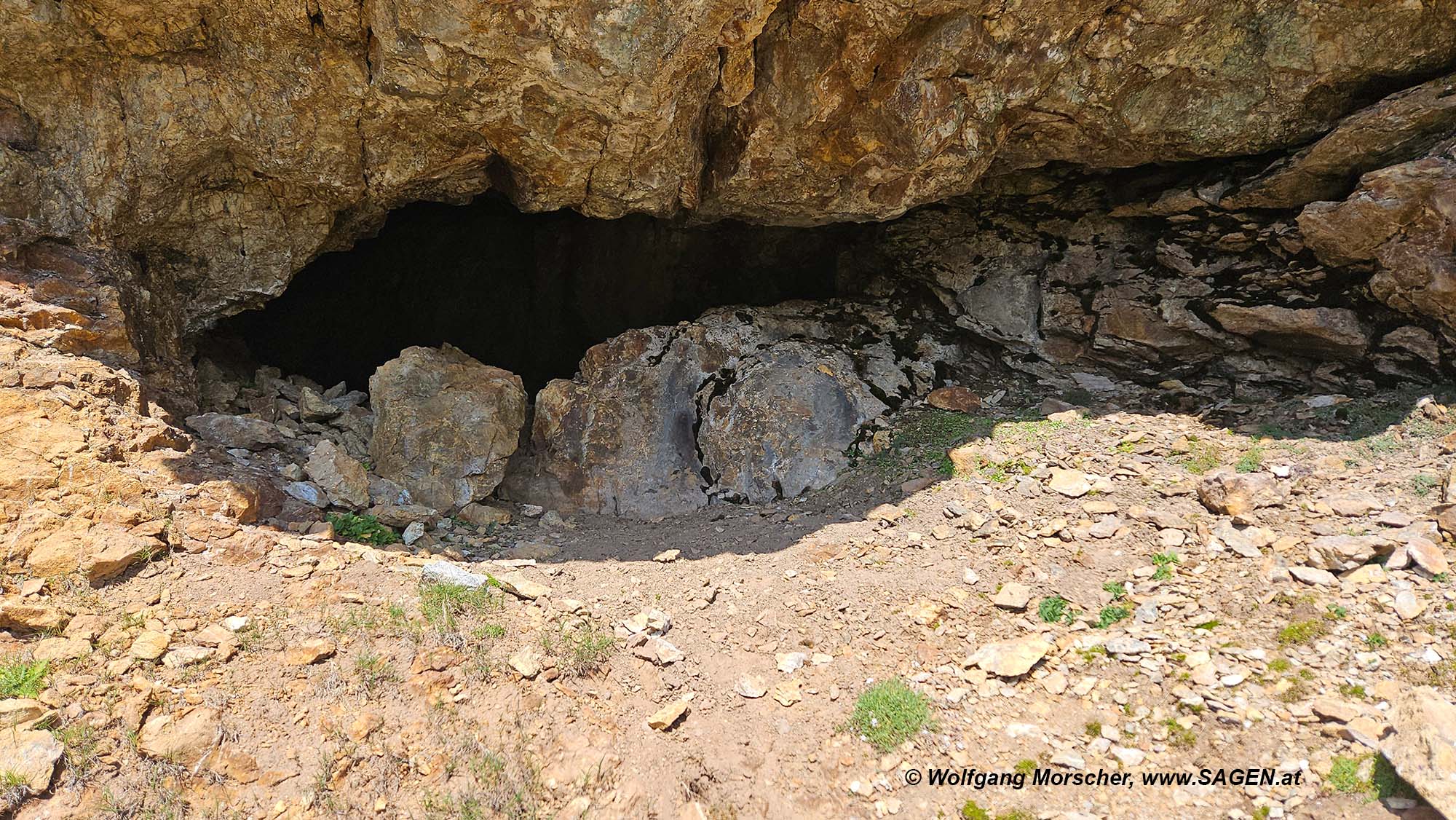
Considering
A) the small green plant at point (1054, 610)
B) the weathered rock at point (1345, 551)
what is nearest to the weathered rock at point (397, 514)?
the small green plant at point (1054, 610)

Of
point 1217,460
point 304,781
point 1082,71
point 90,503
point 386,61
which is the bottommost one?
point 304,781

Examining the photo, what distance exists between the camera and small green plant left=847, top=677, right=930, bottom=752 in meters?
3.88

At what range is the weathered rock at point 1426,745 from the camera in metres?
2.83

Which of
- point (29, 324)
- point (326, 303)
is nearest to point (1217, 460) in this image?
point (29, 324)

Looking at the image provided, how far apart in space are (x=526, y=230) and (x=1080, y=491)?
6913 mm

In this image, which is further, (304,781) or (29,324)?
(29,324)

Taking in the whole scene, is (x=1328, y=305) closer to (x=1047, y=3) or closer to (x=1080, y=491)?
(x=1080, y=491)

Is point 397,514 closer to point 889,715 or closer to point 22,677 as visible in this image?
point 22,677

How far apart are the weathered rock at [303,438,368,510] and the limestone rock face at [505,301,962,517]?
1330mm

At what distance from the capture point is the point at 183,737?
352 cm

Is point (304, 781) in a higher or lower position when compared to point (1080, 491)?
lower

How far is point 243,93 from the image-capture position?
520 centimetres

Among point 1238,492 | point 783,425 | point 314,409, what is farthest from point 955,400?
point 314,409

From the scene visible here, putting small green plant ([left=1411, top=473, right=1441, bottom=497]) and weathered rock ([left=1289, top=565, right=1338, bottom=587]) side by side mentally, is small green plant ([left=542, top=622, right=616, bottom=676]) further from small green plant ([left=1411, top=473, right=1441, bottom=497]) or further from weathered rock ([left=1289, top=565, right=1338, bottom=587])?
small green plant ([left=1411, top=473, right=1441, bottom=497])
